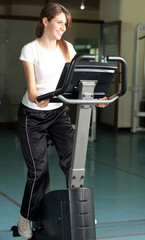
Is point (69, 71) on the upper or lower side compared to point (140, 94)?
upper

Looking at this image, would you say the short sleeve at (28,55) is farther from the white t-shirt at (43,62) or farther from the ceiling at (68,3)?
the ceiling at (68,3)

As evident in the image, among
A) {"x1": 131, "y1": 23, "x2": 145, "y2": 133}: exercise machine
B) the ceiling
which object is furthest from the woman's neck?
the ceiling

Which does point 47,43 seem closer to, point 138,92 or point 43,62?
point 43,62

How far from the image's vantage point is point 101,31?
9.25 metres

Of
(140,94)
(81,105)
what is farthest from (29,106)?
(140,94)

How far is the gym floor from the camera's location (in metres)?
3.31

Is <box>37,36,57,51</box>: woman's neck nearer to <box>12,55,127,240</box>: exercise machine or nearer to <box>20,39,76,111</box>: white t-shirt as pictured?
<box>20,39,76,111</box>: white t-shirt

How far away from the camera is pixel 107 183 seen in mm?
4613

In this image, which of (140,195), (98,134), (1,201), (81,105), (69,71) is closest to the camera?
(69,71)

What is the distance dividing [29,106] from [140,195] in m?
1.91

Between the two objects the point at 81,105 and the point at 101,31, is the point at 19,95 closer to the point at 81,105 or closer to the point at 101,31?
the point at 101,31

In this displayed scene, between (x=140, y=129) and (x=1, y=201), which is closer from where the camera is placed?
(x=1, y=201)

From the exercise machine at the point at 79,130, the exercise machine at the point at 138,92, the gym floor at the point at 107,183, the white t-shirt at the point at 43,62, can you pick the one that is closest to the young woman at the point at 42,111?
the white t-shirt at the point at 43,62

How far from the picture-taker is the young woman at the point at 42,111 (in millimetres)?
2512
